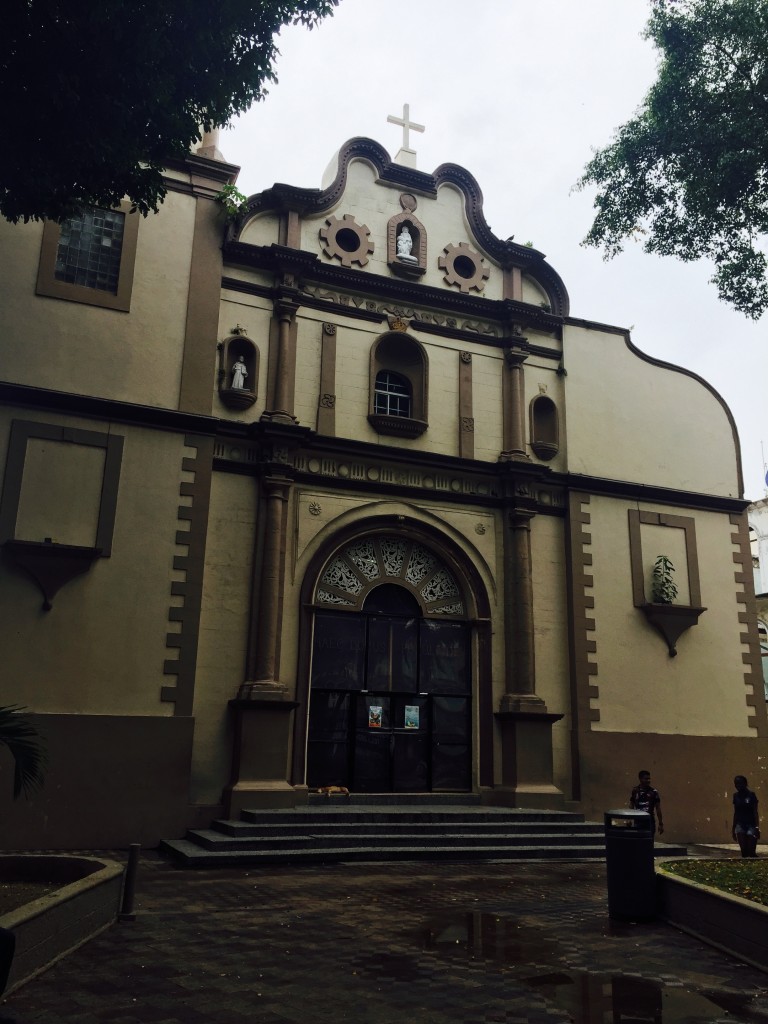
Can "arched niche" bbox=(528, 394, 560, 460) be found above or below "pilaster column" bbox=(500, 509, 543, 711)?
above

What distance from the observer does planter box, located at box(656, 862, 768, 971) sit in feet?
24.7

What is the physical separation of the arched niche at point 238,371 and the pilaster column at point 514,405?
556 centimetres

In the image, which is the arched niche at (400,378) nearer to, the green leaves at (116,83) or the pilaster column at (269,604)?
the pilaster column at (269,604)

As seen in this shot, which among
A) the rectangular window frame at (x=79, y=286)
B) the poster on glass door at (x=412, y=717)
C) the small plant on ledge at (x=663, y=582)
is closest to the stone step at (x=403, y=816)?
the poster on glass door at (x=412, y=717)

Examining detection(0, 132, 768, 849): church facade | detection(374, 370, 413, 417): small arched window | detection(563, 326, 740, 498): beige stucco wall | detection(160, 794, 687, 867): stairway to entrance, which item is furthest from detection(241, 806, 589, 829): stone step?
detection(374, 370, 413, 417): small arched window

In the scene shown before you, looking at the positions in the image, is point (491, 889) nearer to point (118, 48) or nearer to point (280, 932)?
point (280, 932)

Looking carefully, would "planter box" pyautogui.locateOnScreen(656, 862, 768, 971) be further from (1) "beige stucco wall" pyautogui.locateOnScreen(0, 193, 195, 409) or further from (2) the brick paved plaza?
(1) "beige stucco wall" pyautogui.locateOnScreen(0, 193, 195, 409)

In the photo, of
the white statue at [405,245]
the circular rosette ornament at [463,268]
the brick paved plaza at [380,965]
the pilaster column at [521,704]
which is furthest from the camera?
the circular rosette ornament at [463,268]

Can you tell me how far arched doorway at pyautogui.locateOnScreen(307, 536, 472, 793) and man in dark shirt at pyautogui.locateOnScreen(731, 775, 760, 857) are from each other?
16.2 feet

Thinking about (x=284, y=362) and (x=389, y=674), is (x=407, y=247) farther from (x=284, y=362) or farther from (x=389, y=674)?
(x=389, y=674)

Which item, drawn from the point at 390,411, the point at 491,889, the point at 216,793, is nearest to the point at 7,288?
the point at 390,411

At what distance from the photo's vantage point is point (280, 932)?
8430 millimetres

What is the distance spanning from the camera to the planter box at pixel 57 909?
6344mm

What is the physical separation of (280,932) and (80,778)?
6635 millimetres
